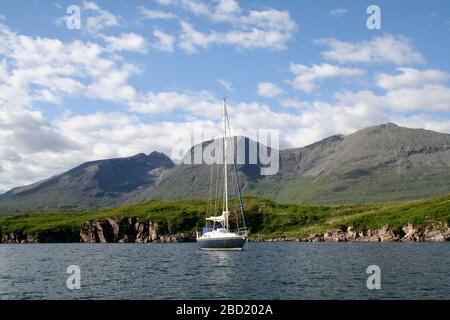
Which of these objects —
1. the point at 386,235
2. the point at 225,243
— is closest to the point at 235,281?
the point at 225,243

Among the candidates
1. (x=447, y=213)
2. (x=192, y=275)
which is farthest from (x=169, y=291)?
(x=447, y=213)

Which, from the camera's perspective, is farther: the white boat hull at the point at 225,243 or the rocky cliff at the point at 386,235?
the rocky cliff at the point at 386,235

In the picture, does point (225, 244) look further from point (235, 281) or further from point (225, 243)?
point (235, 281)

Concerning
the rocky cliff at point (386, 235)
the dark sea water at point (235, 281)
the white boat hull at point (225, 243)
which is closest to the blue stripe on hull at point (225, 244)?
the white boat hull at point (225, 243)

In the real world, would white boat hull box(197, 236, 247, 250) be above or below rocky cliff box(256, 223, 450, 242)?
above

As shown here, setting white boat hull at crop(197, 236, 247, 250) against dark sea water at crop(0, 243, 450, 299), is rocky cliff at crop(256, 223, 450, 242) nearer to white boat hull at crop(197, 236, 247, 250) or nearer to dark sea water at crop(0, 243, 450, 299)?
white boat hull at crop(197, 236, 247, 250)

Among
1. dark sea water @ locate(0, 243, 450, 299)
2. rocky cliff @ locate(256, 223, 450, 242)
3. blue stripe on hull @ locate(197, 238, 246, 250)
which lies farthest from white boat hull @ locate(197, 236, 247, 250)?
rocky cliff @ locate(256, 223, 450, 242)

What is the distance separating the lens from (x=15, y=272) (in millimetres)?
72438

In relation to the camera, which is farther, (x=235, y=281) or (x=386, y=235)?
(x=386, y=235)

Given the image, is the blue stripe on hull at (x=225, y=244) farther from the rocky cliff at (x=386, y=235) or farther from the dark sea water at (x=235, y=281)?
the rocky cliff at (x=386, y=235)

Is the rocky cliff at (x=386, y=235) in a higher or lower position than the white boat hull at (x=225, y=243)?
lower

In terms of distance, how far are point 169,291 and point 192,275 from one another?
1452 cm
